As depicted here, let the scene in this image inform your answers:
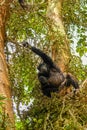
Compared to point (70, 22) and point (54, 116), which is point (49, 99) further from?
point (70, 22)

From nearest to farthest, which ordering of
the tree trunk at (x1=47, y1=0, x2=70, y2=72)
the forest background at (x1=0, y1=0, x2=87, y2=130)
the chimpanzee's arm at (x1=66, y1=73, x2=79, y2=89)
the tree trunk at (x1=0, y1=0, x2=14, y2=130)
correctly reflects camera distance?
the tree trunk at (x1=0, y1=0, x2=14, y2=130), the forest background at (x1=0, y1=0, x2=87, y2=130), the tree trunk at (x1=47, y1=0, x2=70, y2=72), the chimpanzee's arm at (x1=66, y1=73, x2=79, y2=89)

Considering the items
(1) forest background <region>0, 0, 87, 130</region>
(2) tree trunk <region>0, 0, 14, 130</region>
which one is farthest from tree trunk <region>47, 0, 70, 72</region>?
(2) tree trunk <region>0, 0, 14, 130</region>

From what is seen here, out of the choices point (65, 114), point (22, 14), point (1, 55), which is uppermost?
point (22, 14)

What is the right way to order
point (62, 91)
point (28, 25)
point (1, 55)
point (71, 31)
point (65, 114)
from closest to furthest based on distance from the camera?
point (1, 55)
point (65, 114)
point (62, 91)
point (28, 25)
point (71, 31)

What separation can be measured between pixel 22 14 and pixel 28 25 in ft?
0.83

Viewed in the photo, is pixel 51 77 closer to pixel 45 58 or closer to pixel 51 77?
pixel 51 77

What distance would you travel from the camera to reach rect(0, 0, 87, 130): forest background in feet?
13.5

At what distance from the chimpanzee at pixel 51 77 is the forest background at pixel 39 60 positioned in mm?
77

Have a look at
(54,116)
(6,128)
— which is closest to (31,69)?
(54,116)

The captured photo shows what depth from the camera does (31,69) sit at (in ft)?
16.1

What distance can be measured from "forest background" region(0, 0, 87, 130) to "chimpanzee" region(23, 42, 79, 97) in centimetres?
8

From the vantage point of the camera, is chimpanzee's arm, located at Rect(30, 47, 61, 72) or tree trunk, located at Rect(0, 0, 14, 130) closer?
tree trunk, located at Rect(0, 0, 14, 130)

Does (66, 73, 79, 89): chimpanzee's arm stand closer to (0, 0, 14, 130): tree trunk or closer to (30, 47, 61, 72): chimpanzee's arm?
(30, 47, 61, 72): chimpanzee's arm

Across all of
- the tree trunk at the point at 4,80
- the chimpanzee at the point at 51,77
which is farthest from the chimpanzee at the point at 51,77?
the tree trunk at the point at 4,80
